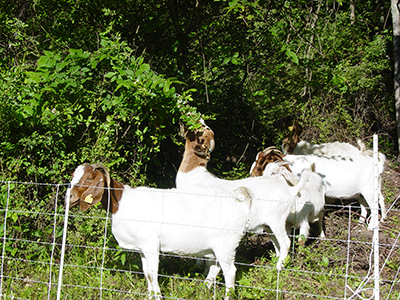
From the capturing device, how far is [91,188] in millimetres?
4348

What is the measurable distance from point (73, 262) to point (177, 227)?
177 cm

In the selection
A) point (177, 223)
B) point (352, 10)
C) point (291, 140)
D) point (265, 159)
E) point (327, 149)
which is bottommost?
point (177, 223)

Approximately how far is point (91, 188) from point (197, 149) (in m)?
1.89

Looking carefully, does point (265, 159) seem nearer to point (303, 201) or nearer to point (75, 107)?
point (303, 201)

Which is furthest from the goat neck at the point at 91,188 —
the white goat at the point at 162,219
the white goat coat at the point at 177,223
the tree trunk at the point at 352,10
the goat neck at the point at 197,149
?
the tree trunk at the point at 352,10

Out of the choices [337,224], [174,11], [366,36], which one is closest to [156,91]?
[174,11]

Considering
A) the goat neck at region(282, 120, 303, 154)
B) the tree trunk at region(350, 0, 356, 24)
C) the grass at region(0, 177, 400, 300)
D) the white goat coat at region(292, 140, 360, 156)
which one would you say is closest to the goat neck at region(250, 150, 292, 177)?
the grass at region(0, 177, 400, 300)

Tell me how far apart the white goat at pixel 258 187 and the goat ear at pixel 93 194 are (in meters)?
1.16

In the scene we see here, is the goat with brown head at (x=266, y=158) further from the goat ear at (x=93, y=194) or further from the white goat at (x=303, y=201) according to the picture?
the goat ear at (x=93, y=194)

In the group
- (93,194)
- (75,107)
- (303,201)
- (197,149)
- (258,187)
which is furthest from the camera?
(197,149)

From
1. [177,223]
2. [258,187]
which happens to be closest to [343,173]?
[258,187]

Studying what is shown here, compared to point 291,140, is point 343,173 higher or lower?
lower

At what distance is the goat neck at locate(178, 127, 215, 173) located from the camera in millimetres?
5836

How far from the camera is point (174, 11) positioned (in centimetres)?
693
